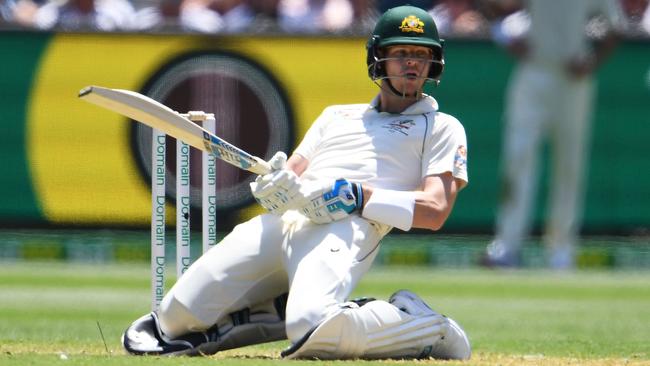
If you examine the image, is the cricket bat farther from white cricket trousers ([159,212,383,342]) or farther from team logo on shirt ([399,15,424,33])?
team logo on shirt ([399,15,424,33])

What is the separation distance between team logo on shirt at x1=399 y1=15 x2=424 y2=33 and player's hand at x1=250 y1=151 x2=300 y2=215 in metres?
0.79

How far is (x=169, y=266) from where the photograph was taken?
12.0 meters

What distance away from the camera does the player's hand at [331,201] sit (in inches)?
212

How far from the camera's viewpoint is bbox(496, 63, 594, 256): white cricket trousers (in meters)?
12.4

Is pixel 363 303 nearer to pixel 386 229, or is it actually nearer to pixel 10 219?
pixel 386 229

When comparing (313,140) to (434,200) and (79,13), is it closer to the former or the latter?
(434,200)

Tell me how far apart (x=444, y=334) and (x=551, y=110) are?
745 centimetres

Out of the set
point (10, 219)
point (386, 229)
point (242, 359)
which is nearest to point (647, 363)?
point (386, 229)

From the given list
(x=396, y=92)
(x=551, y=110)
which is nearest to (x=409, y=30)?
(x=396, y=92)

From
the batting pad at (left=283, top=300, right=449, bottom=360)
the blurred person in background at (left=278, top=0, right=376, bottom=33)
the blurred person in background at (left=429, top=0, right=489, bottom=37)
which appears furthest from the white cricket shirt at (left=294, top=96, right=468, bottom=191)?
the blurred person in background at (left=278, top=0, right=376, bottom=33)

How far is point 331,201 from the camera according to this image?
5.42 metres

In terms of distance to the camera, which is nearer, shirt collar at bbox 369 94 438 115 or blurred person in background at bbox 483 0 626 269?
shirt collar at bbox 369 94 438 115

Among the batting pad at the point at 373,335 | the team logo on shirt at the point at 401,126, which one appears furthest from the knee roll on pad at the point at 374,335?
the team logo on shirt at the point at 401,126

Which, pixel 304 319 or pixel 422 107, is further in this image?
pixel 422 107
